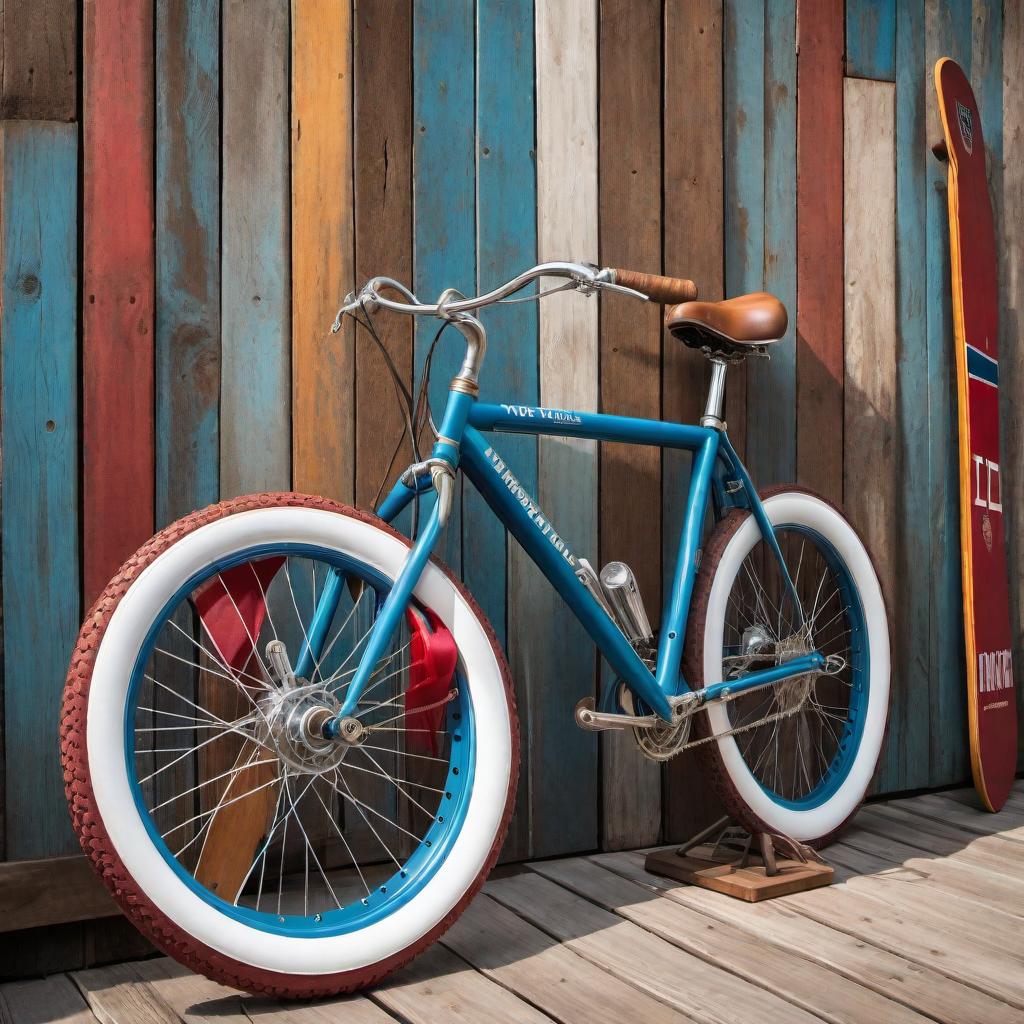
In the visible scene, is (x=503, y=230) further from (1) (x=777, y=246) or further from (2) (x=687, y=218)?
(1) (x=777, y=246)

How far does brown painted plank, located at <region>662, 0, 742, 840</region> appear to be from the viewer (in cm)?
240

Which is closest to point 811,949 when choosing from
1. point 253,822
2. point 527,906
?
point 527,906

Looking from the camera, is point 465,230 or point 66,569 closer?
point 66,569

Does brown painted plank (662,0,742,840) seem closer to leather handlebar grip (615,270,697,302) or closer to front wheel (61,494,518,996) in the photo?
leather handlebar grip (615,270,697,302)

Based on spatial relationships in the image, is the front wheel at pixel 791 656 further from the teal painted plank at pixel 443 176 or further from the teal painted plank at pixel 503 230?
the teal painted plank at pixel 443 176

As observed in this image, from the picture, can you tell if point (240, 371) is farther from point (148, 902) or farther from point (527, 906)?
point (527, 906)

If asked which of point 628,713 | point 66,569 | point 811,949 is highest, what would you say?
point 66,569

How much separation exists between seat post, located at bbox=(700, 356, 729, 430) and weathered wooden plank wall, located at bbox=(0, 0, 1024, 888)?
0.47ft

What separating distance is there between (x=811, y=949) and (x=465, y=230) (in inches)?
56.2

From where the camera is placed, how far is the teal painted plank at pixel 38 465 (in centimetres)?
175

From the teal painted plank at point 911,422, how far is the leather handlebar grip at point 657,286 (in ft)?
3.65

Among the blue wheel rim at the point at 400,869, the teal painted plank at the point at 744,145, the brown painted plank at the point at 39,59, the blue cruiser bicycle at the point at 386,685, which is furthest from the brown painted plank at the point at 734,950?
the brown painted plank at the point at 39,59

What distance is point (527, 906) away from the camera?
6.56 ft

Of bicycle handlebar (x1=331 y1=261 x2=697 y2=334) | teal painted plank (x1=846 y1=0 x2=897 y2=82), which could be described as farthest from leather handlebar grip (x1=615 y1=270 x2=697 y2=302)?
teal painted plank (x1=846 y1=0 x2=897 y2=82)
